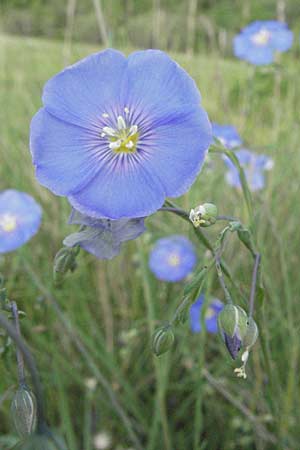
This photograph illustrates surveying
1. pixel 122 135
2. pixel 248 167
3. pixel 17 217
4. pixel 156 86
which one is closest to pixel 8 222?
pixel 17 217

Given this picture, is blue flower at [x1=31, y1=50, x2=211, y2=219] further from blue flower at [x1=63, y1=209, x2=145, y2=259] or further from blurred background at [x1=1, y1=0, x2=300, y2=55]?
blurred background at [x1=1, y1=0, x2=300, y2=55]

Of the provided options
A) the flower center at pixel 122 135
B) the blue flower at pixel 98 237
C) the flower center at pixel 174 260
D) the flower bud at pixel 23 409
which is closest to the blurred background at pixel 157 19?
the flower center at pixel 174 260

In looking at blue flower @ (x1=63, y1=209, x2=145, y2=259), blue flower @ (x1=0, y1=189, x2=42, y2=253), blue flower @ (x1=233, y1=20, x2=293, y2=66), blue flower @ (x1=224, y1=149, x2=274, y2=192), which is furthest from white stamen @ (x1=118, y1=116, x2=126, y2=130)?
blue flower @ (x1=233, y1=20, x2=293, y2=66)

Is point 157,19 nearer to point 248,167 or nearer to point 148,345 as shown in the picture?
point 248,167

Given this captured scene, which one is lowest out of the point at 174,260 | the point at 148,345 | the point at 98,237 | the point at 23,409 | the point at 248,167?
the point at 148,345

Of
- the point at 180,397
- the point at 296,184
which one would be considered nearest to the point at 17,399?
the point at 180,397

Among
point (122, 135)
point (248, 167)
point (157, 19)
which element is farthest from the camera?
point (157, 19)

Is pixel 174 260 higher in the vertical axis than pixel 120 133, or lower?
lower
